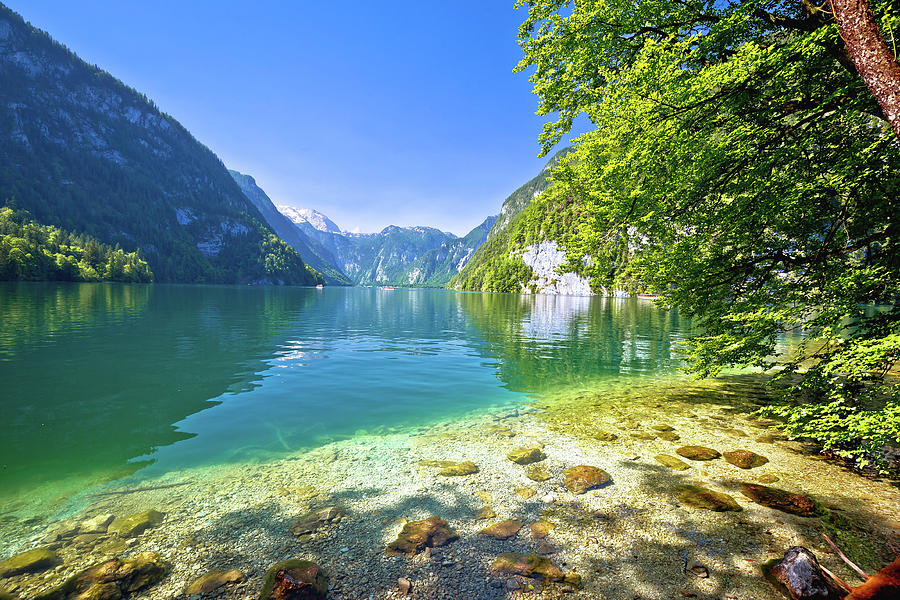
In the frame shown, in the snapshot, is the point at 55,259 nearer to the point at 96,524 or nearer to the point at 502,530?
the point at 96,524

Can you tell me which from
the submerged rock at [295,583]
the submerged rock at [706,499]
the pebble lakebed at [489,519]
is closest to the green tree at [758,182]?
the pebble lakebed at [489,519]

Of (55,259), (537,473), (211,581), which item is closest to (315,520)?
(211,581)

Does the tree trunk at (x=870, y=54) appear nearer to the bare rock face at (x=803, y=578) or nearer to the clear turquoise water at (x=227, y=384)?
the bare rock face at (x=803, y=578)

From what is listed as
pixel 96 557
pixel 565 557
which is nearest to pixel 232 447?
pixel 96 557

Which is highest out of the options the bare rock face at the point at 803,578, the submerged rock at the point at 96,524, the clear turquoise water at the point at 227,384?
the bare rock face at the point at 803,578

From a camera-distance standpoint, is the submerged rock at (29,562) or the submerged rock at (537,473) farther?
the submerged rock at (537,473)

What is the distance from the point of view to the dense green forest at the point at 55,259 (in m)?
108

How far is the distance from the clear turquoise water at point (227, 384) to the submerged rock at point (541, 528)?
24.5 ft

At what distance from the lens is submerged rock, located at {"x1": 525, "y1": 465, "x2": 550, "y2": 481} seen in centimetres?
886

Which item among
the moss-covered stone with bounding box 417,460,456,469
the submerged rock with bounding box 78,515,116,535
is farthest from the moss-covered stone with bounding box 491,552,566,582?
the submerged rock with bounding box 78,515,116,535

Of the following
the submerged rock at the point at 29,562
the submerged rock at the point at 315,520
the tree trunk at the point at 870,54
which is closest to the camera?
the tree trunk at the point at 870,54

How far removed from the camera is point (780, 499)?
7.45m

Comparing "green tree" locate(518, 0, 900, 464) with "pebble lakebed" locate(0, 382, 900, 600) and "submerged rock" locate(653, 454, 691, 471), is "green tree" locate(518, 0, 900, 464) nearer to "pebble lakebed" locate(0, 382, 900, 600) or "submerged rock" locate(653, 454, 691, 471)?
"pebble lakebed" locate(0, 382, 900, 600)

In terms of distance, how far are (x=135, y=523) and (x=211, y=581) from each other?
308 centimetres
